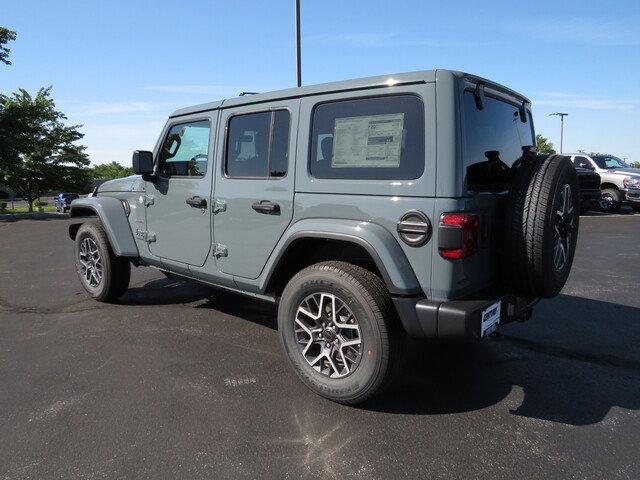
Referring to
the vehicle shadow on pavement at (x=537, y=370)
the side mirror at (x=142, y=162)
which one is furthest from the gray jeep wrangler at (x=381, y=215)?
the side mirror at (x=142, y=162)

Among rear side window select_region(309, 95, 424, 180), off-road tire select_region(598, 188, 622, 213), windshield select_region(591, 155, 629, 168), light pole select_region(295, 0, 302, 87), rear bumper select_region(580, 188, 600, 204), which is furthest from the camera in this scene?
windshield select_region(591, 155, 629, 168)

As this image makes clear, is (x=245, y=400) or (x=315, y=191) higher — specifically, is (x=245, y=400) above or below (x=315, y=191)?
below

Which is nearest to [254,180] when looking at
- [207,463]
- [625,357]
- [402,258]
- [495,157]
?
[402,258]

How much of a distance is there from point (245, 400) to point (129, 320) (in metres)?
2.10

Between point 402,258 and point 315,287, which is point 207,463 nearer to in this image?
point 315,287

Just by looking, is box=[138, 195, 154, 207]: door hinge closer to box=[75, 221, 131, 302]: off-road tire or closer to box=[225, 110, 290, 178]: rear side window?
box=[75, 221, 131, 302]: off-road tire

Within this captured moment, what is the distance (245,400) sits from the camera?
3.08m

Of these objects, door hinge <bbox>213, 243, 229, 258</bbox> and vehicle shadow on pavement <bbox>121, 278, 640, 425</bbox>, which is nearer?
vehicle shadow on pavement <bbox>121, 278, 640, 425</bbox>

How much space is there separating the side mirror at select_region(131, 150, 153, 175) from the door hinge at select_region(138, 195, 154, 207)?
27cm

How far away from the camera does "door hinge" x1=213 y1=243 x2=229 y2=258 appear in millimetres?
3778

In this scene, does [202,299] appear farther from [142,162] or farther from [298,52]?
[298,52]

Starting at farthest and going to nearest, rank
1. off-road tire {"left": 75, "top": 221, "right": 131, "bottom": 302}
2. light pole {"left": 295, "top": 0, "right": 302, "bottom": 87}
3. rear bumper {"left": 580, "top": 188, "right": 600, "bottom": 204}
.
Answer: rear bumper {"left": 580, "top": 188, "right": 600, "bottom": 204}
light pole {"left": 295, "top": 0, "right": 302, "bottom": 87}
off-road tire {"left": 75, "top": 221, "right": 131, "bottom": 302}

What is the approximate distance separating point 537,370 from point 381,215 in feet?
5.81

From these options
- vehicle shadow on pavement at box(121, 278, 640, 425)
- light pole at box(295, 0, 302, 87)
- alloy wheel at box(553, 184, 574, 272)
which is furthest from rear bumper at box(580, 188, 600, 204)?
alloy wheel at box(553, 184, 574, 272)
